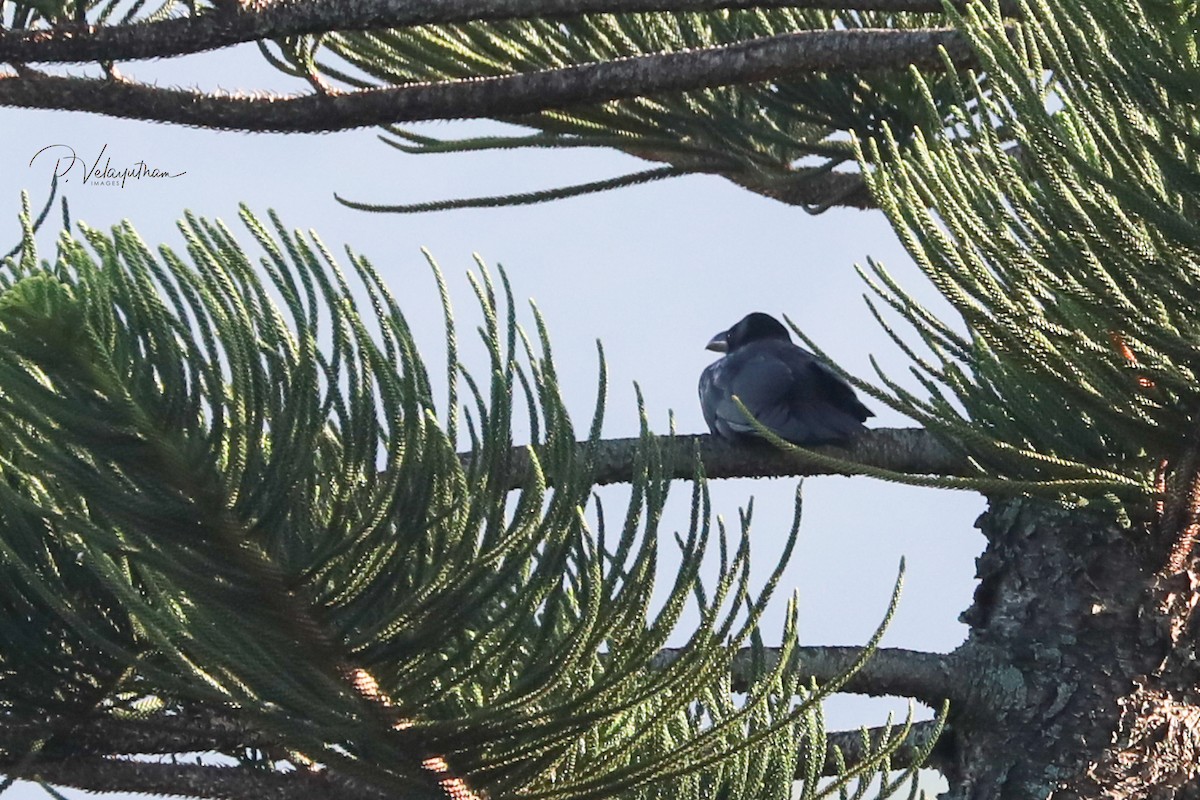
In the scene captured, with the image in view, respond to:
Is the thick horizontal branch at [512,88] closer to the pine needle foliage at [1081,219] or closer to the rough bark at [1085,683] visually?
the pine needle foliage at [1081,219]

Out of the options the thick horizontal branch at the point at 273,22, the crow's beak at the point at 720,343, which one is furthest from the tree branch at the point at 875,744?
the crow's beak at the point at 720,343

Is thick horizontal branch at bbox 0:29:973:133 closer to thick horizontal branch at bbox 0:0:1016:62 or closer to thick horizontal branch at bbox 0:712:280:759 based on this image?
thick horizontal branch at bbox 0:0:1016:62

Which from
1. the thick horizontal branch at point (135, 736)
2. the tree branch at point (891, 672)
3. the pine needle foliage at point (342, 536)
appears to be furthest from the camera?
the tree branch at point (891, 672)

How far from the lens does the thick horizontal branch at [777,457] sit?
3.08m

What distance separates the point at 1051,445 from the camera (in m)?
2.70

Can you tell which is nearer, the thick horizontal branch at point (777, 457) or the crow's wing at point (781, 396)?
the thick horizontal branch at point (777, 457)

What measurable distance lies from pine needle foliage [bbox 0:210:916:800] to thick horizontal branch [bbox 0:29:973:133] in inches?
30.4

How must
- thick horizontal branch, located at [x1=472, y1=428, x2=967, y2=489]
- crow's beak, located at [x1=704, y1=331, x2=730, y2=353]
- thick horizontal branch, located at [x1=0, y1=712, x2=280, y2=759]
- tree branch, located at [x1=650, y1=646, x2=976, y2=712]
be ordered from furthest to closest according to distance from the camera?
crow's beak, located at [x1=704, y1=331, x2=730, y2=353], thick horizontal branch, located at [x1=472, y1=428, x2=967, y2=489], tree branch, located at [x1=650, y1=646, x2=976, y2=712], thick horizontal branch, located at [x1=0, y1=712, x2=280, y2=759]

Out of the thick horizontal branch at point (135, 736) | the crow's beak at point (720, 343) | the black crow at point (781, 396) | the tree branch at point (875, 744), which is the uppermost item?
the crow's beak at point (720, 343)

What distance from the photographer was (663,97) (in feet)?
13.6

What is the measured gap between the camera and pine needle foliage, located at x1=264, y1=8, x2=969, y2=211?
395 centimetres

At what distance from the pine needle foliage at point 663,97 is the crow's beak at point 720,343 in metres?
1.38

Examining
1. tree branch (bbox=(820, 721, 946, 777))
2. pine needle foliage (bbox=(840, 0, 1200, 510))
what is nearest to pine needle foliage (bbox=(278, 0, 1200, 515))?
pine needle foliage (bbox=(840, 0, 1200, 510))

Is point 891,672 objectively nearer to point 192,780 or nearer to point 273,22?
point 192,780
